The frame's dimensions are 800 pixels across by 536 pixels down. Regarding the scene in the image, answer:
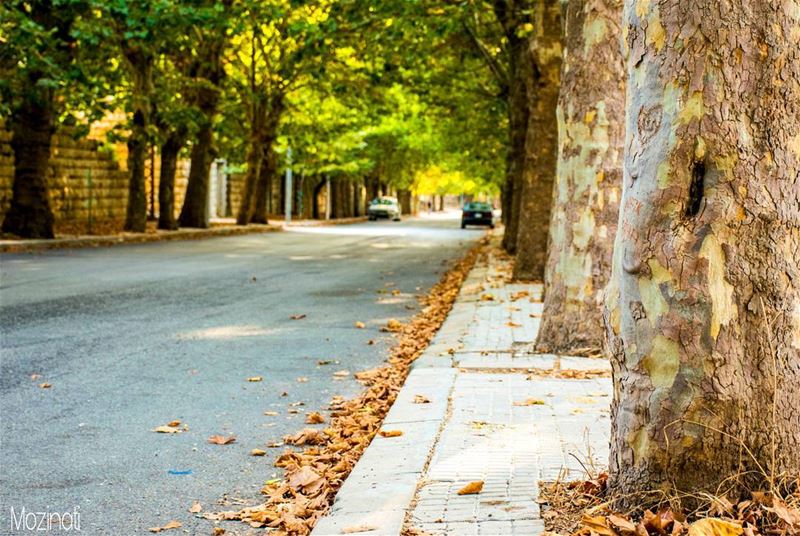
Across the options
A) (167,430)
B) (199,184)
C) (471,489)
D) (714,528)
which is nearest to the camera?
(714,528)

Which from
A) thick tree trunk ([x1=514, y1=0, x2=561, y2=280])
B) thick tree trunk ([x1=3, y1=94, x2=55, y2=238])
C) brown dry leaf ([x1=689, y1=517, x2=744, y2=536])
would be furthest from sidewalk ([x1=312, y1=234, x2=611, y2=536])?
thick tree trunk ([x1=3, y1=94, x2=55, y2=238])

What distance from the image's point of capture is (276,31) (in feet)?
122

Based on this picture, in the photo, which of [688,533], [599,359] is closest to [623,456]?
[688,533]

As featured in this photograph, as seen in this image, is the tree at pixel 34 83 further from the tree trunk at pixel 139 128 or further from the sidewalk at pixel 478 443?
the sidewalk at pixel 478 443

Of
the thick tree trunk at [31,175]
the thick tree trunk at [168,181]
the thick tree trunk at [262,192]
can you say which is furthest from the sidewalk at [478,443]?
the thick tree trunk at [262,192]

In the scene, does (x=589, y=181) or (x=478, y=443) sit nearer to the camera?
(x=478, y=443)

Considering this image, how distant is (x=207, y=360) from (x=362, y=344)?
1702mm

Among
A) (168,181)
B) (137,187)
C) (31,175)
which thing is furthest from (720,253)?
(168,181)

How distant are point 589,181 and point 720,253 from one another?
189 inches

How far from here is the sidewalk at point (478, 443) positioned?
12.4 ft

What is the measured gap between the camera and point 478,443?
4918 mm

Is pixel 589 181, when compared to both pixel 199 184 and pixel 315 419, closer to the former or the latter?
pixel 315 419

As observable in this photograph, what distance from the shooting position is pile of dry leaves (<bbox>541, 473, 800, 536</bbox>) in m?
3.20

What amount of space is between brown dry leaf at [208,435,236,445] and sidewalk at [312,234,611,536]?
0.85 meters
